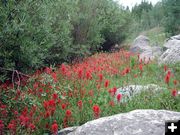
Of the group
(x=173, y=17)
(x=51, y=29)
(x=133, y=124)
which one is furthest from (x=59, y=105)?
(x=173, y=17)

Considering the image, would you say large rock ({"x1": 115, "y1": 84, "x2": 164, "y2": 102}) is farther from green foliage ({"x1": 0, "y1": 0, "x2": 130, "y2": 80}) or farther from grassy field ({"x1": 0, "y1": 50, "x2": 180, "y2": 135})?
green foliage ({"x1": 0, "y1": 0, "x2": 130, "y2": 80})

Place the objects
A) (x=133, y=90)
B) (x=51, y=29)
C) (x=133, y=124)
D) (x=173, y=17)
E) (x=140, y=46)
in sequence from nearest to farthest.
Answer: (x=133, y=124) → (x=133, y=90) → (x=51, y=29) → (x=140, y=46) → (x=173, y=17)

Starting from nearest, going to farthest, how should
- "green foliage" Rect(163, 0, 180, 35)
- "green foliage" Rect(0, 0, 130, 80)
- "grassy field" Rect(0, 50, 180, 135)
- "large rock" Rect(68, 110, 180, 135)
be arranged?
1. "large rock" Rect(68, 110, 180, 135)
2. "grassy field" Rect(0, 50, 180, 135)
3. "green foliage" Rect(0, 0, 130, 80)
4. "green foliage" Rect(163, 0, 180, 35)

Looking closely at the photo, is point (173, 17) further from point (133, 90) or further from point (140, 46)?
point (133, 90)

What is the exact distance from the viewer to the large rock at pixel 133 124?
16.4ft

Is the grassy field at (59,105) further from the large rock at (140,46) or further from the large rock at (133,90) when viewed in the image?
the large rock at (140,46)

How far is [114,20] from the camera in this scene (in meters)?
25.0

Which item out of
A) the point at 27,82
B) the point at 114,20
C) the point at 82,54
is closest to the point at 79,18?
the point at 82,54

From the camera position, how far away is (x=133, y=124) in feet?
16.9

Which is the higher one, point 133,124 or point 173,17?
point 173,17

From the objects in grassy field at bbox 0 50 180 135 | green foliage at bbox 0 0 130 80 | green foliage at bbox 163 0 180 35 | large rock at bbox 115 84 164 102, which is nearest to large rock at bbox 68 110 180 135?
grassy field at bbox 0 50 180 135

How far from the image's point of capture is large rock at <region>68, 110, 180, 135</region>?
196 inches

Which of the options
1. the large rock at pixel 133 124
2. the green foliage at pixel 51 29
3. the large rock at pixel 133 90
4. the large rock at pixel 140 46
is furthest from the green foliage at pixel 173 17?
the large rock at pixel 133 124

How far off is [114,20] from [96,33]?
613 cm
